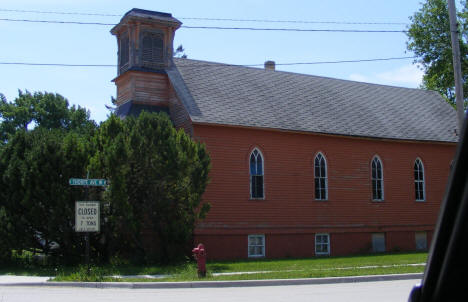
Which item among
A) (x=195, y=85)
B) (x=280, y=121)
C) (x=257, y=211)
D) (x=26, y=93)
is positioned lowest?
(x=257, y=211)

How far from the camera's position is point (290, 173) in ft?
91.2

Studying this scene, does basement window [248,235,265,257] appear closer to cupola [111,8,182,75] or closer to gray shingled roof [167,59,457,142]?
gray shingled roof [167,59,457,142]

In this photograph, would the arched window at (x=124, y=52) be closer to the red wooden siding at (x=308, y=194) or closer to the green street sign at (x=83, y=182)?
the red wooden siding at (x=308, y=194)

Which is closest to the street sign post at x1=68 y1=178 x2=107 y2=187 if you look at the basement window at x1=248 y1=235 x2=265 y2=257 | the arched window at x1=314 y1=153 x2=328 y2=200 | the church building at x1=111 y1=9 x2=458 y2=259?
the church building at x1=111 y1=9 x2=458 y2=259

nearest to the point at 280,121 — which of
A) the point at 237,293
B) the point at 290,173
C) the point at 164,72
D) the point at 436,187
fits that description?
the point at 290,173

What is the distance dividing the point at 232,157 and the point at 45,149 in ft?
27.4

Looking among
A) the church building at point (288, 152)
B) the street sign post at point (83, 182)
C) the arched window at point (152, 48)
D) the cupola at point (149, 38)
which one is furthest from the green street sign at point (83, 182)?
the arched window at point (152, 48)

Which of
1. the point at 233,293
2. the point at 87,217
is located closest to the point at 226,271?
the point at 87,217

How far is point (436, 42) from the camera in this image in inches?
1909

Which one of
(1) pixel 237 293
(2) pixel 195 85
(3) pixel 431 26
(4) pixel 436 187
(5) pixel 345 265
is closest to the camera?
(1) pixel 237 293

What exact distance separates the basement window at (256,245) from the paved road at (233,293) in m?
10.7

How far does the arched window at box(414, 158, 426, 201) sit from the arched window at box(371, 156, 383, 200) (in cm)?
249

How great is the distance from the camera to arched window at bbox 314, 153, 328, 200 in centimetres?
2873

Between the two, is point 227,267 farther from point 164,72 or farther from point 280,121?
point 164,72
